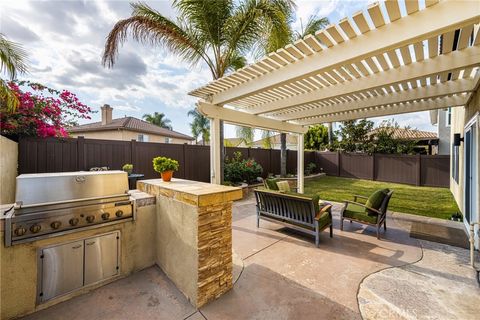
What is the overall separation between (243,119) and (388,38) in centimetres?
403

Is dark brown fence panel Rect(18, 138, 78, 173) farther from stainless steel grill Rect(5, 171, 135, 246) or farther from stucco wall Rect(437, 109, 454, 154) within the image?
stucco wall Rect(437, 109, 454, 154)

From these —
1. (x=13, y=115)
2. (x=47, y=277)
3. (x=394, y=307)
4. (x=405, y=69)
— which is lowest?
(x=394, y=307)

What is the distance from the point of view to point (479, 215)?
3697 millimetres

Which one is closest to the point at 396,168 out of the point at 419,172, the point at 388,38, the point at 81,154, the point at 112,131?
the point at 419,172

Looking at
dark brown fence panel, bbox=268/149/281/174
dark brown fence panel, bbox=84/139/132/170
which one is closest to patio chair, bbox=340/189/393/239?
Answer: dark brown fence panel, bbox=84/139/132/170

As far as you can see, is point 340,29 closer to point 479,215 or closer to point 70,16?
point 479,215

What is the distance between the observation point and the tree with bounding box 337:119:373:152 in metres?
14.0

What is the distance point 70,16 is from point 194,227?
5.31 meters

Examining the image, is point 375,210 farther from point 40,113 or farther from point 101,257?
point 40,113

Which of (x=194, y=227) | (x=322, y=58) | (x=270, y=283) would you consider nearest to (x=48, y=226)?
(x=194, y=227)

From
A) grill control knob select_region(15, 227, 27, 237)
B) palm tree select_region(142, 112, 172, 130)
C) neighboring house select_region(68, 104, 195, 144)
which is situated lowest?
grill control knob select_region(15, 227, 27, 237)

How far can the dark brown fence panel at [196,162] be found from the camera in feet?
28.0

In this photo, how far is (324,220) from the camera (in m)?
4.25

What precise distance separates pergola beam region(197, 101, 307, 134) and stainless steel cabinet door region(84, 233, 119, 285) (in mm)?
3432
